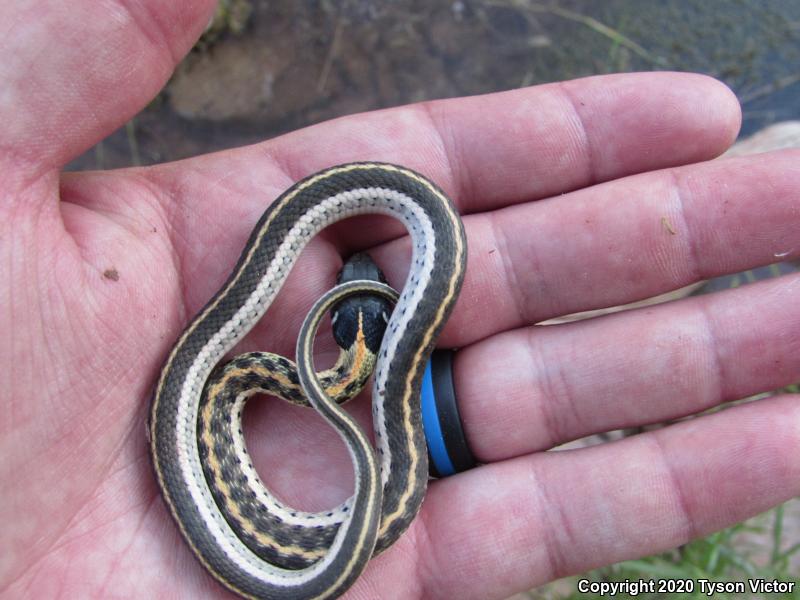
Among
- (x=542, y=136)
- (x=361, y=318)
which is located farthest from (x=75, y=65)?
(x=542, y=136)

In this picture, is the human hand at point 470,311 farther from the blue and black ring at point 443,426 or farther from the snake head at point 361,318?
the snake head at point 361,318

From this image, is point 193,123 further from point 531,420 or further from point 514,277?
point 531,420

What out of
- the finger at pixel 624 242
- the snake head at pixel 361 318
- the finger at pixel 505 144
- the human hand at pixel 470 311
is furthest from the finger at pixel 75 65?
the finger at pixel 624 242

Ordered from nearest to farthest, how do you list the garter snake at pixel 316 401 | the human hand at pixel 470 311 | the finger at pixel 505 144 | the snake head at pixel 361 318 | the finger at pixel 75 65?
1. the finger at pixel 75 65
2. the human hand at pixel 470 311
3. the garter snake at pixel 316 401
4. the snake head at pixel 361 318
5. the finger at pixel 505 144

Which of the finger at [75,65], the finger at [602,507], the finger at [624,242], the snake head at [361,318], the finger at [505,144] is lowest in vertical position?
the finger at [602,507]

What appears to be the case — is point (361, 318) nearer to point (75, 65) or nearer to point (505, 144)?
point (505, 144)

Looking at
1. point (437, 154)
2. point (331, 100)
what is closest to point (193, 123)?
point (331, 100)

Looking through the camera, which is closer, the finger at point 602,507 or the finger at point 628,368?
→ the finger at point 602,507
